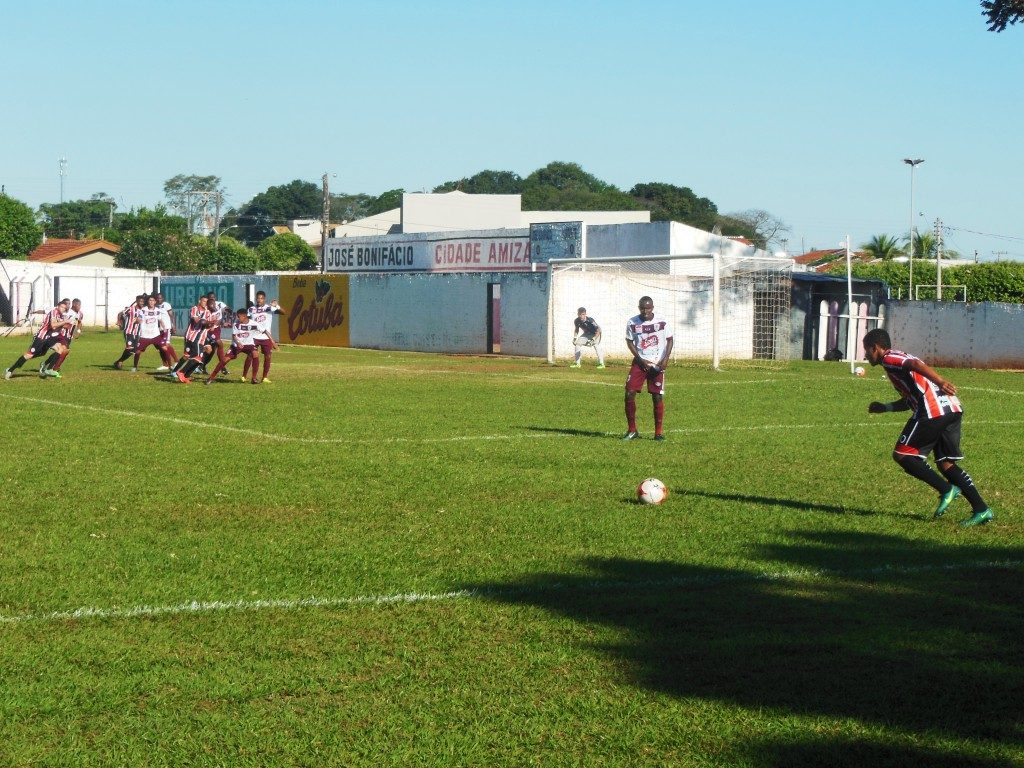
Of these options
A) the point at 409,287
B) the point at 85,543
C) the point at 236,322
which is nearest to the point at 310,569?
the point at 85,543

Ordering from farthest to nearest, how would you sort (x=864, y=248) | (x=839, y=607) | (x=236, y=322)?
1. (x=864, y=248)
2. (x=236, y=322)
3. (x=839, y=607)

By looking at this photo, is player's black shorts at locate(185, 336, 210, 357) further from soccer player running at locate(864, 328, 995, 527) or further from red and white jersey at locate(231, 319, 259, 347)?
soccer player running at locate(864, 328, 995, 527)

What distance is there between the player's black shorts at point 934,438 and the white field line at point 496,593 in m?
1.78

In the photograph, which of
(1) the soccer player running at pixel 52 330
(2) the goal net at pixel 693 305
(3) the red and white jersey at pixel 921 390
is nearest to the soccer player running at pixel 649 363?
(3) the red and white jersey at pixel 921 390

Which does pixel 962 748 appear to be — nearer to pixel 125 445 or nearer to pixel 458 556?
pixel 458 556

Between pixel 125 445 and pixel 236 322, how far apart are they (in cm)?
→ 1101

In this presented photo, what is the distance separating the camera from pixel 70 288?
64.3m

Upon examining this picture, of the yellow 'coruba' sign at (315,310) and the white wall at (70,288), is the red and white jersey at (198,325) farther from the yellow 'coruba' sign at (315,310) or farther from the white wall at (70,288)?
the white wall at (70,288)

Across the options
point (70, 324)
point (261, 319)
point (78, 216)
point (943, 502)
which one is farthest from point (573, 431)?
point (78, 216)

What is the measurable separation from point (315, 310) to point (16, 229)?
38.3 m

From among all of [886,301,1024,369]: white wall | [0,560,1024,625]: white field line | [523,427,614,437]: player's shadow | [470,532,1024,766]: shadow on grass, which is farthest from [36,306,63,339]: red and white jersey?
[886,301,1024,369]: white wall

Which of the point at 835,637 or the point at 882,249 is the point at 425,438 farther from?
the point at 882,249

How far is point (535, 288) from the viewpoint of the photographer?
133 ft

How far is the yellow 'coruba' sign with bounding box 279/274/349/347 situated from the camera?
48.6 meters
